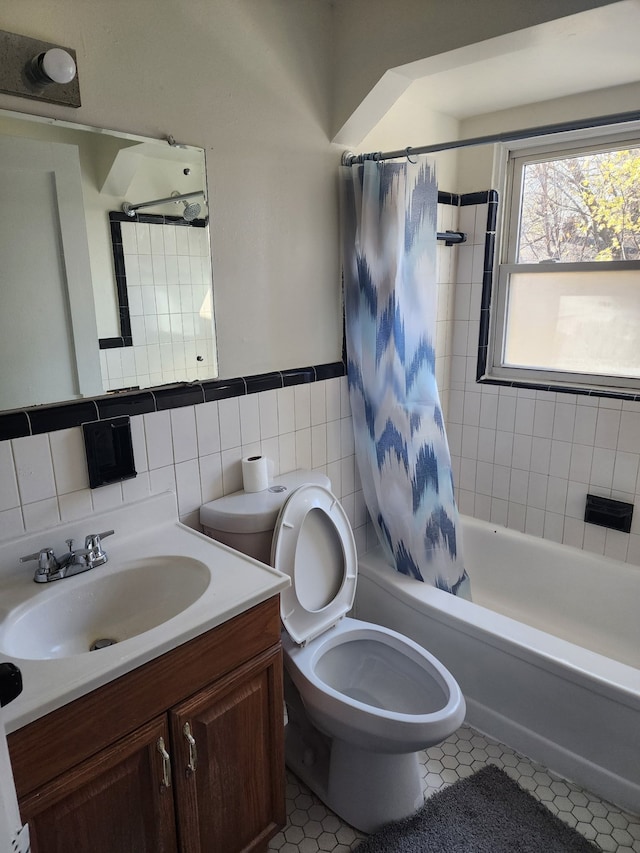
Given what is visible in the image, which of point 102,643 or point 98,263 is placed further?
point 98,263

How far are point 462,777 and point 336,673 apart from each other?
545 mm

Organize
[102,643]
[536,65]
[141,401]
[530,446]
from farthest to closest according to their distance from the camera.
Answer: [530,446]
[536,65]
[141,401]
[102,643]

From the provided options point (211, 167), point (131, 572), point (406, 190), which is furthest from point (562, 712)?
point (211, 167)

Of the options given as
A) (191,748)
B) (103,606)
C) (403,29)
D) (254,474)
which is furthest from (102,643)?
(403,29)

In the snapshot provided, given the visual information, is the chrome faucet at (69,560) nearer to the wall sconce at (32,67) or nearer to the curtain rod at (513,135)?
the wall sconce at (32,67)

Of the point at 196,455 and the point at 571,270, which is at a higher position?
the point at 571,270

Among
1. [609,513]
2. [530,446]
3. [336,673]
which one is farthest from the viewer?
[530,446]

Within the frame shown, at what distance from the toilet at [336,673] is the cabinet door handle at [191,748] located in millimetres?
419

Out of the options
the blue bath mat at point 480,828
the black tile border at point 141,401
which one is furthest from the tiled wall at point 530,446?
the blue bath mat at point 480,828

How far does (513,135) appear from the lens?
5.39ft

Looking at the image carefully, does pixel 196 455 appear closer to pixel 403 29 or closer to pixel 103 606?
pixel 103 606

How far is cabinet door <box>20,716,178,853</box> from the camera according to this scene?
104cm

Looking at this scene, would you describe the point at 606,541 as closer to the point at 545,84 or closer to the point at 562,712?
the point at 562,712

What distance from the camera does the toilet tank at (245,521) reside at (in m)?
1.71
